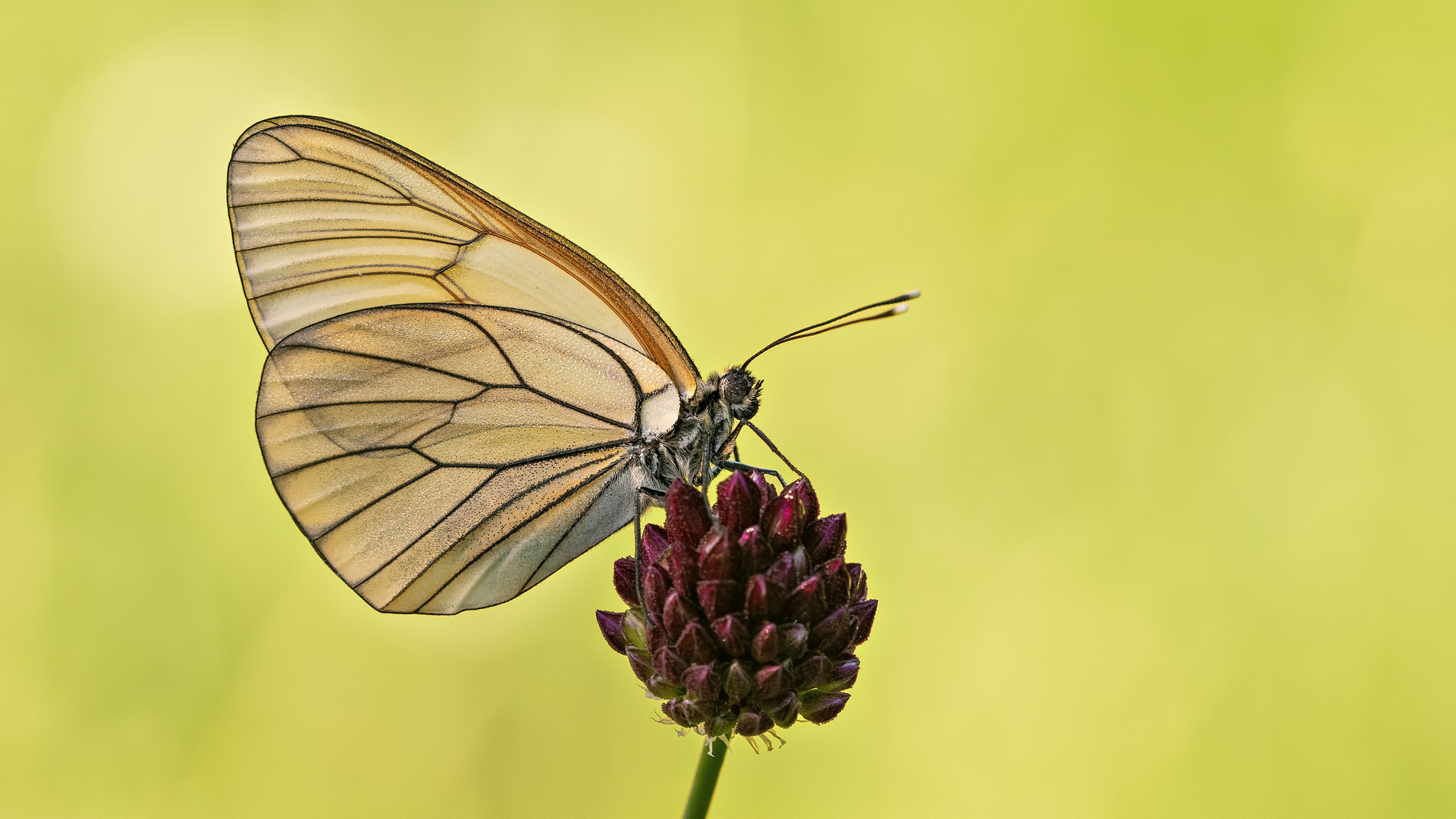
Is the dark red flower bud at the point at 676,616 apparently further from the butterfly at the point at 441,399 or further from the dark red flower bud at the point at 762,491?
the butterfly at the point at 441,399

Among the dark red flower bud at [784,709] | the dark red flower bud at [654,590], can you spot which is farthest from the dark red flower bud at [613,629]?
the dark red flower bud at [784,709]

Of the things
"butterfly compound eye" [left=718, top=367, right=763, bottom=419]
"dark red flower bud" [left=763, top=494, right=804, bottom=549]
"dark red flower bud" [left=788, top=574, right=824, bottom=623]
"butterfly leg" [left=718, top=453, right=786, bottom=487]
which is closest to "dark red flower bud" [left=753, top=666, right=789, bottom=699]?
"dark red flower bud" [left=788, top=574, right=824, bottom=623]

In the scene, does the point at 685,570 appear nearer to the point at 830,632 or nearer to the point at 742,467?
the point at 830,632

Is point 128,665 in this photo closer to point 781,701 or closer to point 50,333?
point 50,333

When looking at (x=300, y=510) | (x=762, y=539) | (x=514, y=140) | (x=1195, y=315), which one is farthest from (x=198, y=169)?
(x=1195, y=315)

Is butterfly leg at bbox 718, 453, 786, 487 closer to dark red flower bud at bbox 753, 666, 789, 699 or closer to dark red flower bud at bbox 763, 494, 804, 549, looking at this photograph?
dark red flower bud at bbox 763, 494, 804, 549

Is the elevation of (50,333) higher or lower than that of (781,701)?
→ higher
